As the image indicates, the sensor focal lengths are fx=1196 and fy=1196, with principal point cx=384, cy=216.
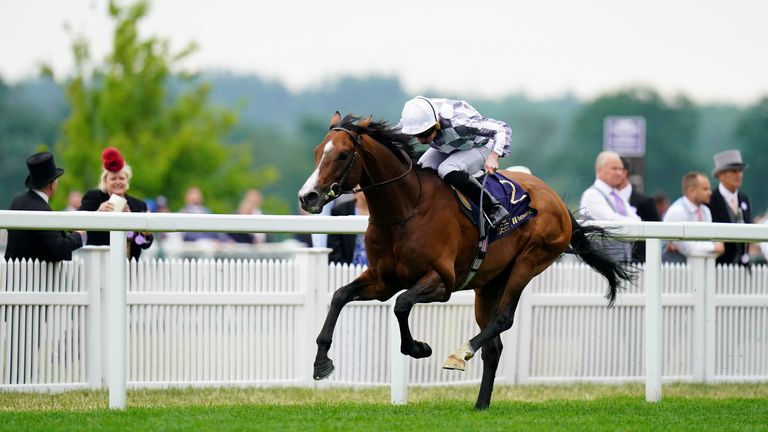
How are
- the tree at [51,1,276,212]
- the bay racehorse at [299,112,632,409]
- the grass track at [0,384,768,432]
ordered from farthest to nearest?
the tree at [51,1,276,212], the bay racehorse at [299,112,632,409], the grass track at [0,384,768,432]

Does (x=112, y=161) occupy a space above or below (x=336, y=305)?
above

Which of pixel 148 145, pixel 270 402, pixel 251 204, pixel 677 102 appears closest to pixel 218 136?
pixel 148 145

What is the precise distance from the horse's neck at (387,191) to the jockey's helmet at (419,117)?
0.85ft

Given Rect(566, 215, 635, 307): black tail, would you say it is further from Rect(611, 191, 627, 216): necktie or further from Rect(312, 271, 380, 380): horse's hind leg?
Rect(312, 271, 380, 380): horse's hind leg

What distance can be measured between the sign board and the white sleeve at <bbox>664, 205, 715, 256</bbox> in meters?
3.70

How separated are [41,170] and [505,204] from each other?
11.4 feet

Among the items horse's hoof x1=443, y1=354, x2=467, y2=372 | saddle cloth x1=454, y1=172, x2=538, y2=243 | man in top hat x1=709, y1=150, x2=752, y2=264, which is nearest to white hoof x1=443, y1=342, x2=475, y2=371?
horse's hoof x1=443, y1=354, x2=467, y2=372

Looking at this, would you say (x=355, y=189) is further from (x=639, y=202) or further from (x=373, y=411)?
(x=639, y=202)

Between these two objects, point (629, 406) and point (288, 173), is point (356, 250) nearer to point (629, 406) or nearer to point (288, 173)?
point (629, 406)

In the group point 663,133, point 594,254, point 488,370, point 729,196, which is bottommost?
point 488,370

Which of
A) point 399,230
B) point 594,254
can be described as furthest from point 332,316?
point 594,254

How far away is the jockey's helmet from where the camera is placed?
7.50m

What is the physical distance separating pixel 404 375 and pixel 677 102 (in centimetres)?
7474

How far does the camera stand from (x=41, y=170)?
349 inches
